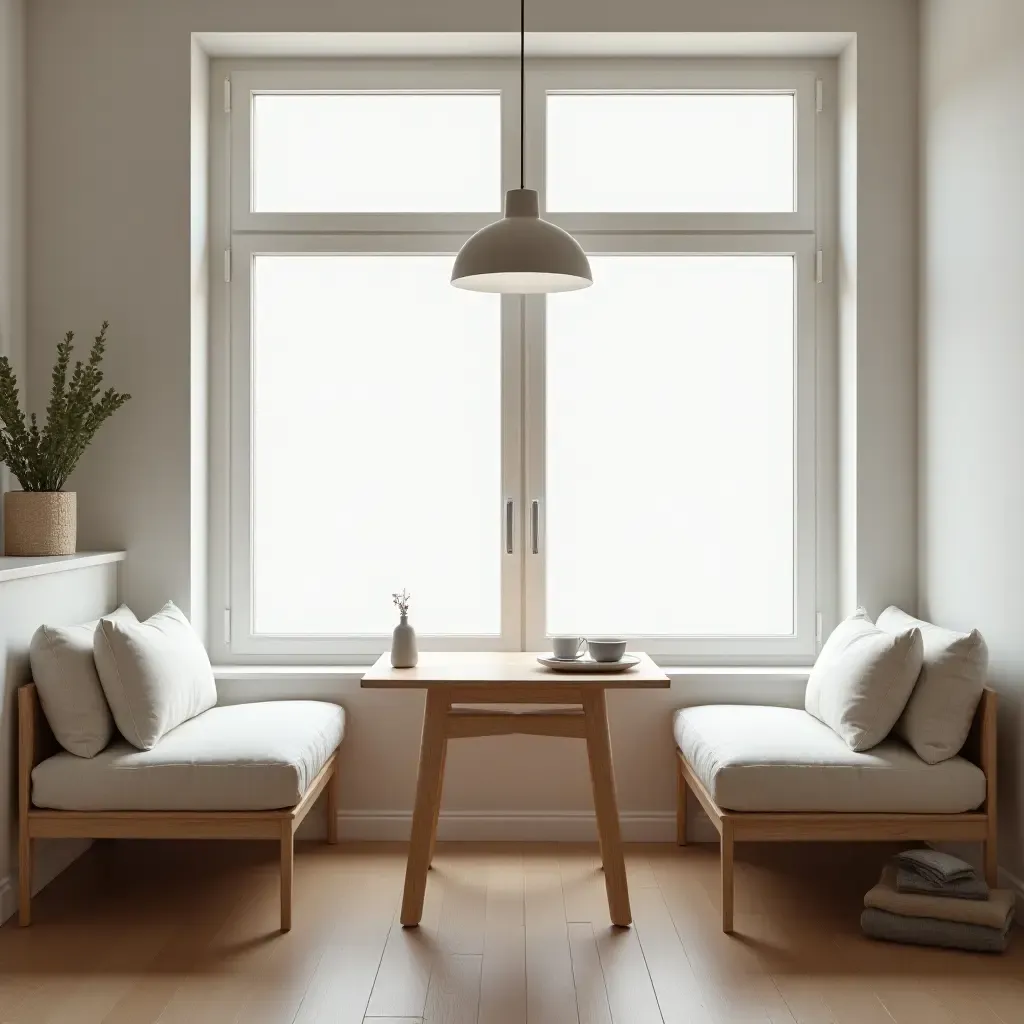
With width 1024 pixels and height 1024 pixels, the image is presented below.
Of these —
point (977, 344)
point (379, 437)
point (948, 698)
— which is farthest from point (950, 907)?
point (379, 437)

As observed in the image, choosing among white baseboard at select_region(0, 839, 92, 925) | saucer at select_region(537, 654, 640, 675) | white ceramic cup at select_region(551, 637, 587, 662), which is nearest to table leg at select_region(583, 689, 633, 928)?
saucer at select_region(537, 654, 640, 675)

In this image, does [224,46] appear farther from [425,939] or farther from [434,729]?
[425,939]

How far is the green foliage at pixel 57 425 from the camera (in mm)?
3301

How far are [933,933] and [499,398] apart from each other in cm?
219

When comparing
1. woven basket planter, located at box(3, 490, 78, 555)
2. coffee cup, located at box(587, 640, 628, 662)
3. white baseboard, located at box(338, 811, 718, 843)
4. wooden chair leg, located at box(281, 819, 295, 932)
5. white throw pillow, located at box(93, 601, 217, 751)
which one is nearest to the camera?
wooden chair leg, located at box(281, 819, 295, 932)

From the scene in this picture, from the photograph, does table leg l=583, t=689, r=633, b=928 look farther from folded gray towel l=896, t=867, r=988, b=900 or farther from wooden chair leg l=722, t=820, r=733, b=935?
folded gray towel l=896, t=867, r=988, b=900

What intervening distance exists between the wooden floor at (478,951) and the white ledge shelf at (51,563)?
37.6 inches

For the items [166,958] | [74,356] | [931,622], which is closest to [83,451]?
[74,356]

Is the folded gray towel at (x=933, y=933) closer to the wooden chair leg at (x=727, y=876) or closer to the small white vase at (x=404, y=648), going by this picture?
the wooden chair leg at (x=727, y=876)

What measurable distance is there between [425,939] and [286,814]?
1.63ft

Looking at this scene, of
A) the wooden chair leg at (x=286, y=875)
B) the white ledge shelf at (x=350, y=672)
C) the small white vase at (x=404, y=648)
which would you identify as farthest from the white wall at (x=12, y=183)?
the wooden chair leg at (x=286, y=875)

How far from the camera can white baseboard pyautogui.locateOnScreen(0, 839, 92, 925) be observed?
2.91 meters

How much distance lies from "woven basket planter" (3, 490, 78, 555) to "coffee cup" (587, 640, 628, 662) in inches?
67.5

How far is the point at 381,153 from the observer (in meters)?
3.84
